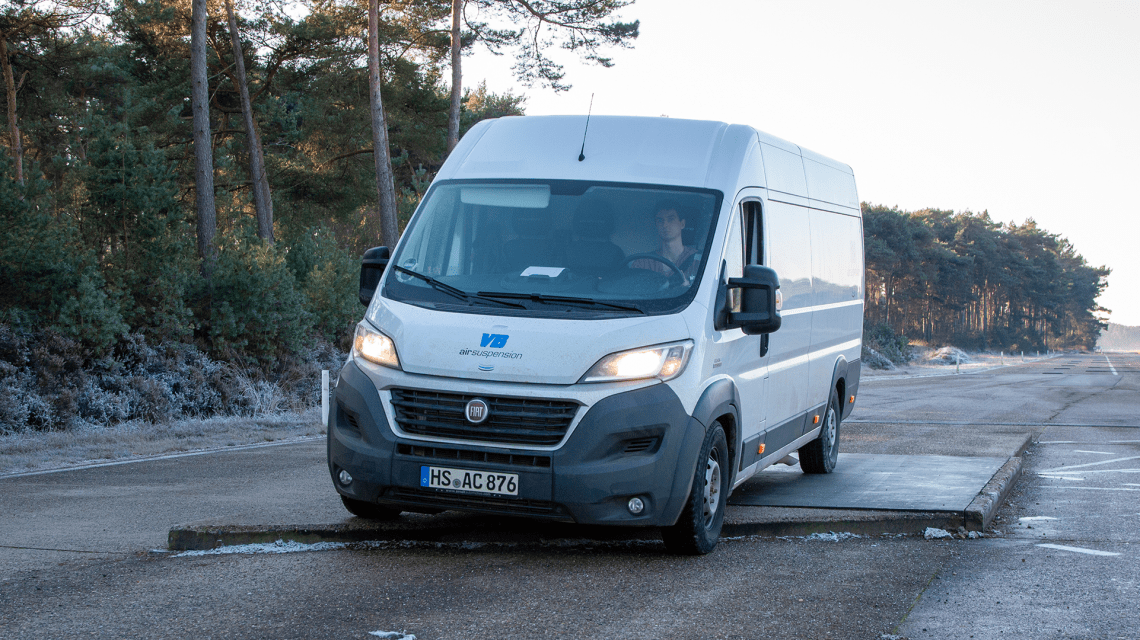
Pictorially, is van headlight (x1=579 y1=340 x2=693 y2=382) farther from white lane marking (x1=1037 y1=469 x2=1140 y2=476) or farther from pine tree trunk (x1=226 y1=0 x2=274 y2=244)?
pine tree trunk (x1=226 y1=0 x2=274 y2=244)

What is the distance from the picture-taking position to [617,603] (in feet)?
17.2

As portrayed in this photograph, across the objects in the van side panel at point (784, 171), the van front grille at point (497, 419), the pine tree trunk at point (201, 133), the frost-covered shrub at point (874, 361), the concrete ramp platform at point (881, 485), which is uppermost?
the pine tree trunk at point (201, 133)

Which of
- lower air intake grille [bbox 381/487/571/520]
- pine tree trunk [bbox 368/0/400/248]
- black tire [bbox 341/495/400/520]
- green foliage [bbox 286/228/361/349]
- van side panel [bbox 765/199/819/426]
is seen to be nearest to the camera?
lower air intake grille [bbox 381/487/571/520]

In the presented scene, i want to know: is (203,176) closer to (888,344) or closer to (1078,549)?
(1078,549)

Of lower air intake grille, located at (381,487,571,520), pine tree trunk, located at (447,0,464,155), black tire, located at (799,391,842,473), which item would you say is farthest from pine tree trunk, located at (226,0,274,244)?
lower air intake grille, located at (381,487,571,520)

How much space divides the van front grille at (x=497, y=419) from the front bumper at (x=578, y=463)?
0.22 ft

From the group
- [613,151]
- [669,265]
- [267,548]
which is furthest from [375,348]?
[613,151]

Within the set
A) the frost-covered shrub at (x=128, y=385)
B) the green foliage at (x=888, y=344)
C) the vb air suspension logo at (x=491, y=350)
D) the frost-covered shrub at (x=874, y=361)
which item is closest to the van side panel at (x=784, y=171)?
the vb air suspension logo at (x=491, y=350)

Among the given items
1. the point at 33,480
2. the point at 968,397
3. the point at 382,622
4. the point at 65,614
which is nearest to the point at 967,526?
the point at 382,622

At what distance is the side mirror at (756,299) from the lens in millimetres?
6203

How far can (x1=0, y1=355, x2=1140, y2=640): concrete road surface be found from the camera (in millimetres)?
4824

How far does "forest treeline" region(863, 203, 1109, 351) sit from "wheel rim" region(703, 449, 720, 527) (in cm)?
8230

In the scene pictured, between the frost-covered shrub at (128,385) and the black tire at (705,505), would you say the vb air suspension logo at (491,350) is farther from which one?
the frost-covered shrub at (128,385)

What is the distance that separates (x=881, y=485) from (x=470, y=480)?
434 cm
